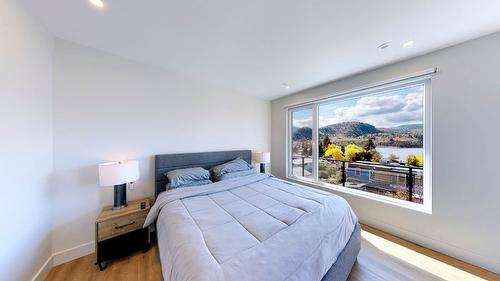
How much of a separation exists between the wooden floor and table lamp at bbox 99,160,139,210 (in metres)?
0.62

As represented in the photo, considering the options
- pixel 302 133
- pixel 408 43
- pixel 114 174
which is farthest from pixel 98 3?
pixel 302 133

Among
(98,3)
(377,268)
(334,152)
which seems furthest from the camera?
(334,152)

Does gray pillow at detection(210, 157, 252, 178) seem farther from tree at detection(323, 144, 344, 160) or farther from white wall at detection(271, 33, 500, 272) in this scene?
white wall at detection(271, 33, 500, 272)

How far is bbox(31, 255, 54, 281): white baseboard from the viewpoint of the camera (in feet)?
4.95

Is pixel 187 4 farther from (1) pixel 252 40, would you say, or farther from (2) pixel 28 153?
(2) pixel 28 153

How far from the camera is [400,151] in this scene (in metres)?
2.42

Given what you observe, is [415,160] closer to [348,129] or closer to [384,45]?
[348,129]

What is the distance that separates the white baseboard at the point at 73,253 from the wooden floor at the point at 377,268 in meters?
0.05

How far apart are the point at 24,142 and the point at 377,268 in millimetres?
3535

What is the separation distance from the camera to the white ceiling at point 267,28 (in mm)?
1339

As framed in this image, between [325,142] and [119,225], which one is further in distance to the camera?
[325,142]

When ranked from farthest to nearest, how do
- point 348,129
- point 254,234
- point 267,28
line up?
point 348,129 → point 267,28 → point 254,234

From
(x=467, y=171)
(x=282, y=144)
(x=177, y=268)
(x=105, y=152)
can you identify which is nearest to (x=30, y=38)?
(x=105, y=152)

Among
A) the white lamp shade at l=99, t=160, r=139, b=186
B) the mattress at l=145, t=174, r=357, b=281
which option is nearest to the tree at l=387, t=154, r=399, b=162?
the mattress at l=145, t=174, r=357, b=281
